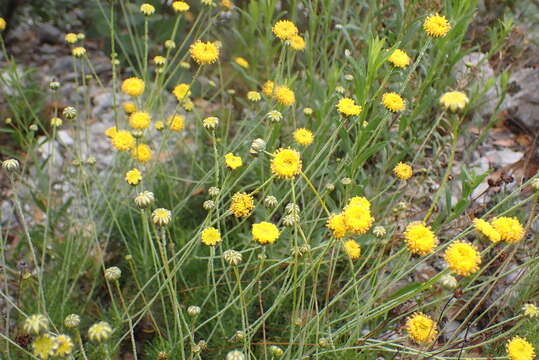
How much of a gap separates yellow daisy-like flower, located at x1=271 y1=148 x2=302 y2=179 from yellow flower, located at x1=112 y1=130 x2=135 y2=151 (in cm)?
74

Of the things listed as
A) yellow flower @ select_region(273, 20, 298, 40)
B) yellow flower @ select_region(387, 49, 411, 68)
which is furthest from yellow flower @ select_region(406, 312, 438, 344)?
yellow flower @ select_region(273, 20, 298, 40)

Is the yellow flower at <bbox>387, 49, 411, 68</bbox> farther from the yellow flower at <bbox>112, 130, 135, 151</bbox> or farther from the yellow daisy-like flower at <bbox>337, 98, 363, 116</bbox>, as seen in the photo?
the yellow flower at <bbox>112, 130, 135, 151</bbox>

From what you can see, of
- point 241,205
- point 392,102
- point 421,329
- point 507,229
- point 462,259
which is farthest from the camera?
point 392,102

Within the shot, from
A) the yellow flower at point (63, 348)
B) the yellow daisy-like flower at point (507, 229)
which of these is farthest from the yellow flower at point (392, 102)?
the yellow flower at point (63, 348)

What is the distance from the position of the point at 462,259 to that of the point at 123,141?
120cm

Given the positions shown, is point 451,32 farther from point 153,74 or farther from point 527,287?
point 153,74

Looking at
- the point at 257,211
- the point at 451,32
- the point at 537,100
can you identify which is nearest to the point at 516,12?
the point at 537,100

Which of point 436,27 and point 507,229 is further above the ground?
point 436,27

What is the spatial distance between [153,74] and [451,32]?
2.22 m

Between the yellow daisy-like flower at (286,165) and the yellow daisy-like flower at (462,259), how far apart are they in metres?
0.40

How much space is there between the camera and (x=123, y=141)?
71.6 inches

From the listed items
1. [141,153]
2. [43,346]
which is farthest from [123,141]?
[43,346]

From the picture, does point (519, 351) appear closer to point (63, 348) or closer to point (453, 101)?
point (453, 101)

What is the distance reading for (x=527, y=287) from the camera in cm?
177
